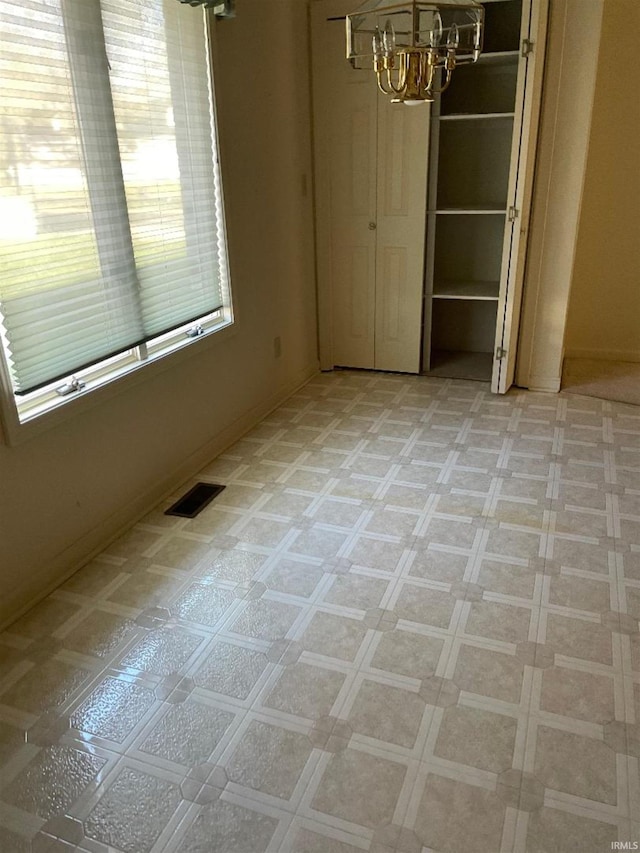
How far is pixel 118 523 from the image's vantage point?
8.64 feet

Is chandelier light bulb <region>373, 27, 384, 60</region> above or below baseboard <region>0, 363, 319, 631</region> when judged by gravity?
above

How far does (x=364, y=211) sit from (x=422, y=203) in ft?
1.24

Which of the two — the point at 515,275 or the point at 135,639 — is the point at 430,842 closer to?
the point at 135,639

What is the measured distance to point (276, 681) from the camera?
185 cm

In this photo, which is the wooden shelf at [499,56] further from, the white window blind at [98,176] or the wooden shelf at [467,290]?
the white window blind at [98,176]

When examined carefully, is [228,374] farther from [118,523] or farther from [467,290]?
[467,290]

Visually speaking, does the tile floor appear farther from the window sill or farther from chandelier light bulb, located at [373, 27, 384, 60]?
chandelier light bulb, located at [373, 27, 384, 60]

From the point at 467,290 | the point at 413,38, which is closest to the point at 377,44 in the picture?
the point at 413,38

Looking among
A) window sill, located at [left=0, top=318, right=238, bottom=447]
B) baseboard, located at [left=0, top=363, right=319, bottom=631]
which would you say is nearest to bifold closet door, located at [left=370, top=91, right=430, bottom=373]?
baseboard, located at [left=0, top=363, right=319, bottom=631]

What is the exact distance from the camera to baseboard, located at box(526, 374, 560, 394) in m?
3.99

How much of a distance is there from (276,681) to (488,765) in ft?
2.03

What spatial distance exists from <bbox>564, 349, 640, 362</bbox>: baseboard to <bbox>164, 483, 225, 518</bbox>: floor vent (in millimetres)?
2971

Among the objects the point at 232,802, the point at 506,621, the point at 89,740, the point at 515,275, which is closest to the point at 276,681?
the point at 232,802

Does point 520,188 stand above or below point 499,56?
below
